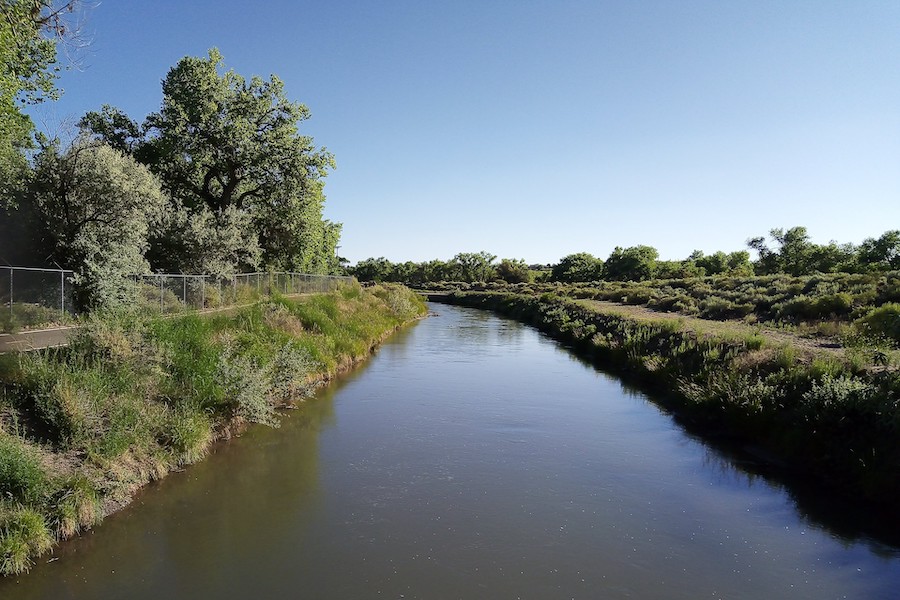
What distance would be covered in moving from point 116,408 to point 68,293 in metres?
8.96

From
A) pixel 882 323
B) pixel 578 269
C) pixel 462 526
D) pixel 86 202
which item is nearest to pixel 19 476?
pixel 462 526

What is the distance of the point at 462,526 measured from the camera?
355 inches

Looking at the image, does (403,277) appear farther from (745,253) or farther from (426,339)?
(426,339)

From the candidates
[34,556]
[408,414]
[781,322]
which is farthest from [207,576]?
[781,322]

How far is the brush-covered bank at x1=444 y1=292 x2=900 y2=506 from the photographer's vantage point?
10.4m

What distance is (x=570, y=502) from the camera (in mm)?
10141

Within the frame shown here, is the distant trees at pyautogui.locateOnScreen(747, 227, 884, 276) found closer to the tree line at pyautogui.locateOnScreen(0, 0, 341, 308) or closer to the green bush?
the green bush

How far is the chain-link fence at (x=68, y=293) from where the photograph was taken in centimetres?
1545

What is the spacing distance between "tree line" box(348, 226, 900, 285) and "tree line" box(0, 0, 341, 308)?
49.4m

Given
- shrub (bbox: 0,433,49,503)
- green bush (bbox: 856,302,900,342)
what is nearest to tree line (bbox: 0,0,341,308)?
shrub (bbox: 0,433,49,503)

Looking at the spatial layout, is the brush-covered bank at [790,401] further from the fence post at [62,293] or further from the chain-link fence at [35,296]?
the fence post at [62,293]

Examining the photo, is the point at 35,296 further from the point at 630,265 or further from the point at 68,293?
the point at 630,265

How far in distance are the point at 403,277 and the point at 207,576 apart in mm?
138161

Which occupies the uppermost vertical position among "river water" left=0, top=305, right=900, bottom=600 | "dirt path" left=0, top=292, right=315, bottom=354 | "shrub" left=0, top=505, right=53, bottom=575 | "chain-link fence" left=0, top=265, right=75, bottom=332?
"chain-link fence" left=0, top=265, right=75, bottom=332
